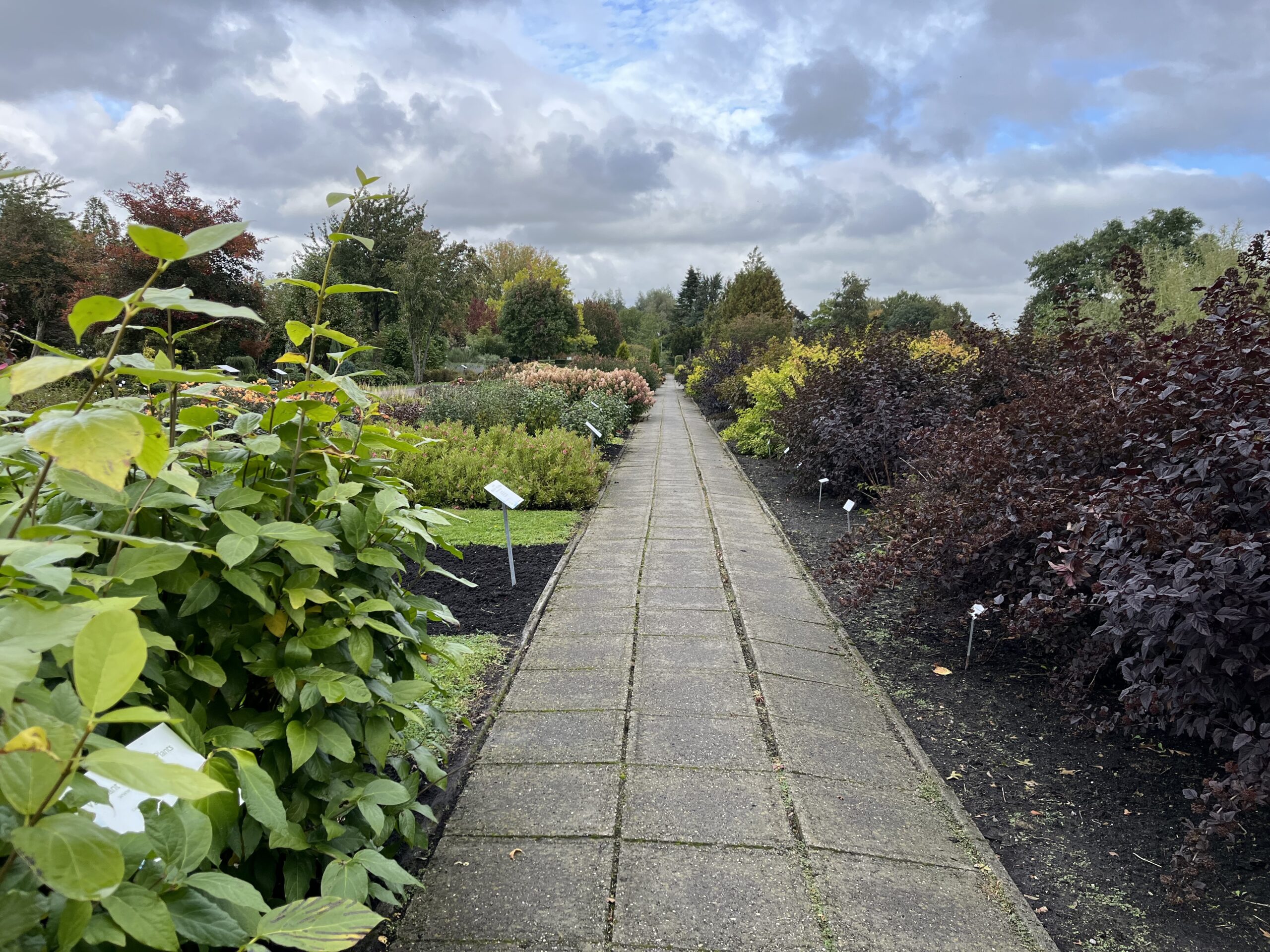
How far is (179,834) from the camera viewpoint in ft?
3.59

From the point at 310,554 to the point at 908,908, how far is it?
2.06m

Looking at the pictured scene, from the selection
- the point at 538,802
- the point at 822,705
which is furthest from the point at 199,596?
the point at 822,705

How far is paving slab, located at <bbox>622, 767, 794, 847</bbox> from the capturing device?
259 centimetres

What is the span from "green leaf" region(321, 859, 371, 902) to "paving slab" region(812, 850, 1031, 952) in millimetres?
1346

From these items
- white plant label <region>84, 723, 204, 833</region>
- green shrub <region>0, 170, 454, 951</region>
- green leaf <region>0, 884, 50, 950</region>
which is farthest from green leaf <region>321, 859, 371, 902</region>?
green leaf <region>0, 884, 50, 950</region>

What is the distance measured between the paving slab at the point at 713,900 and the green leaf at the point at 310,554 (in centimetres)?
140

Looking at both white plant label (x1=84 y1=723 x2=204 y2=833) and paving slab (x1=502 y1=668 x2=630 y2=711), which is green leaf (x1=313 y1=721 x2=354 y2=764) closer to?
white plant label (x1=84 y1=723 x2=204 y2=833)

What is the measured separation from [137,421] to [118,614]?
0.25 meters

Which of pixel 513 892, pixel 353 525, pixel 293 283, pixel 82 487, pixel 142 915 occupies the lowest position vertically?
pixel 513 892

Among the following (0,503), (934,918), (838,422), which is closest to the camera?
(0,503)

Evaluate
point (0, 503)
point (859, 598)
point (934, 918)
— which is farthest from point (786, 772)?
point (0, 503)

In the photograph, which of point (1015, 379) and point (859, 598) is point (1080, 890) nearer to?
point (859, 598)

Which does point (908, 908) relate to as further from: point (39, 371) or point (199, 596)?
point (39, 371)

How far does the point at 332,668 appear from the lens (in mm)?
1775
